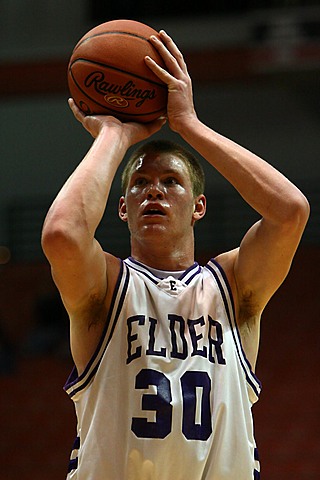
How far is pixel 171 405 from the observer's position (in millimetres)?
2934

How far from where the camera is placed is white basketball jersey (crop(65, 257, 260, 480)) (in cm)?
292

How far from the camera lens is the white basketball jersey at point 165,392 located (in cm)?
292

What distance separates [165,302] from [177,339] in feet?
0.51

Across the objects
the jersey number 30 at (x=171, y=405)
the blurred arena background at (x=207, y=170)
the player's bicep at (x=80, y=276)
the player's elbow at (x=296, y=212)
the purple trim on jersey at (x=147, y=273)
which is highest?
the blurred arena background at (x=207, y=170)

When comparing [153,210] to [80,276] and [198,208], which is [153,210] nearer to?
[198,208]

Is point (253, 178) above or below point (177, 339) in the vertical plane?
above

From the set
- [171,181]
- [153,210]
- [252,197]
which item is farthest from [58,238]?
[252,197]

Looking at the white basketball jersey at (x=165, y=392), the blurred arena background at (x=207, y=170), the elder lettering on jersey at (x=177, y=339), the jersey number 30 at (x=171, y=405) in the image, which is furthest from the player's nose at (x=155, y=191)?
the blurred arena background at (x=207, y=170)

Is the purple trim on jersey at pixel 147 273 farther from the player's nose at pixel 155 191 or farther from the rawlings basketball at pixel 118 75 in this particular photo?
the rawlings basketball at pixel 118 75

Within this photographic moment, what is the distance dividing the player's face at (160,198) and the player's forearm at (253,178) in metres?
0.15

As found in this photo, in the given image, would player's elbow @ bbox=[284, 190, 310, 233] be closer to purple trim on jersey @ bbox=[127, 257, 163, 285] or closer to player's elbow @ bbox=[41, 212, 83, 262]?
purple trim on jersey @ bbox=[127, 257, 163, 285]

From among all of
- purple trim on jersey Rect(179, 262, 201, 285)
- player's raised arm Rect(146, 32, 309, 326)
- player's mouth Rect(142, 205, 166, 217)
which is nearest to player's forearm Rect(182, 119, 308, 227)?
player's raised arm Rect(146, 32, 309, 326)

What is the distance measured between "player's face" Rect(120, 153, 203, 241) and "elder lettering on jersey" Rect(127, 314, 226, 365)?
1.08ft

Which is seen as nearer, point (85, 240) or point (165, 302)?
point (85, 240)
